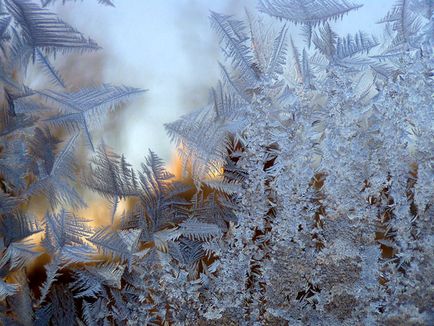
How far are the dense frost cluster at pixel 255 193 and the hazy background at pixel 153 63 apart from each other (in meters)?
0.01

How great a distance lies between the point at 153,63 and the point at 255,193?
15 cm

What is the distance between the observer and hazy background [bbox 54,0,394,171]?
19.7 inches

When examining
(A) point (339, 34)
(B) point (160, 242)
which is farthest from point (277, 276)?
(A) point (339, 34)

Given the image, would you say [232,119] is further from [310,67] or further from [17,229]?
[17,229]

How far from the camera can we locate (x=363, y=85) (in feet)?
1.77

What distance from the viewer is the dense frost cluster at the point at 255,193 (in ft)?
1.67

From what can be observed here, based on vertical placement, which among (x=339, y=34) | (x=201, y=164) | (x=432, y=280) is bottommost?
(x=432, y=280)

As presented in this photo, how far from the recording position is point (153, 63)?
0.51m

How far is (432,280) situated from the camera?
1.80 ft

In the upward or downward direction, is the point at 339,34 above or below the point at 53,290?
above

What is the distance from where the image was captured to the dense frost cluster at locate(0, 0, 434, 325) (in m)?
0.51

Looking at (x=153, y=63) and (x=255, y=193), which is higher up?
(x=153, y=63)

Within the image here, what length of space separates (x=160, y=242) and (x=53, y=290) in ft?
0.34

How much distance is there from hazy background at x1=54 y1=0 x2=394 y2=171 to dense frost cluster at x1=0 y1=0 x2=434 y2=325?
11 mm
